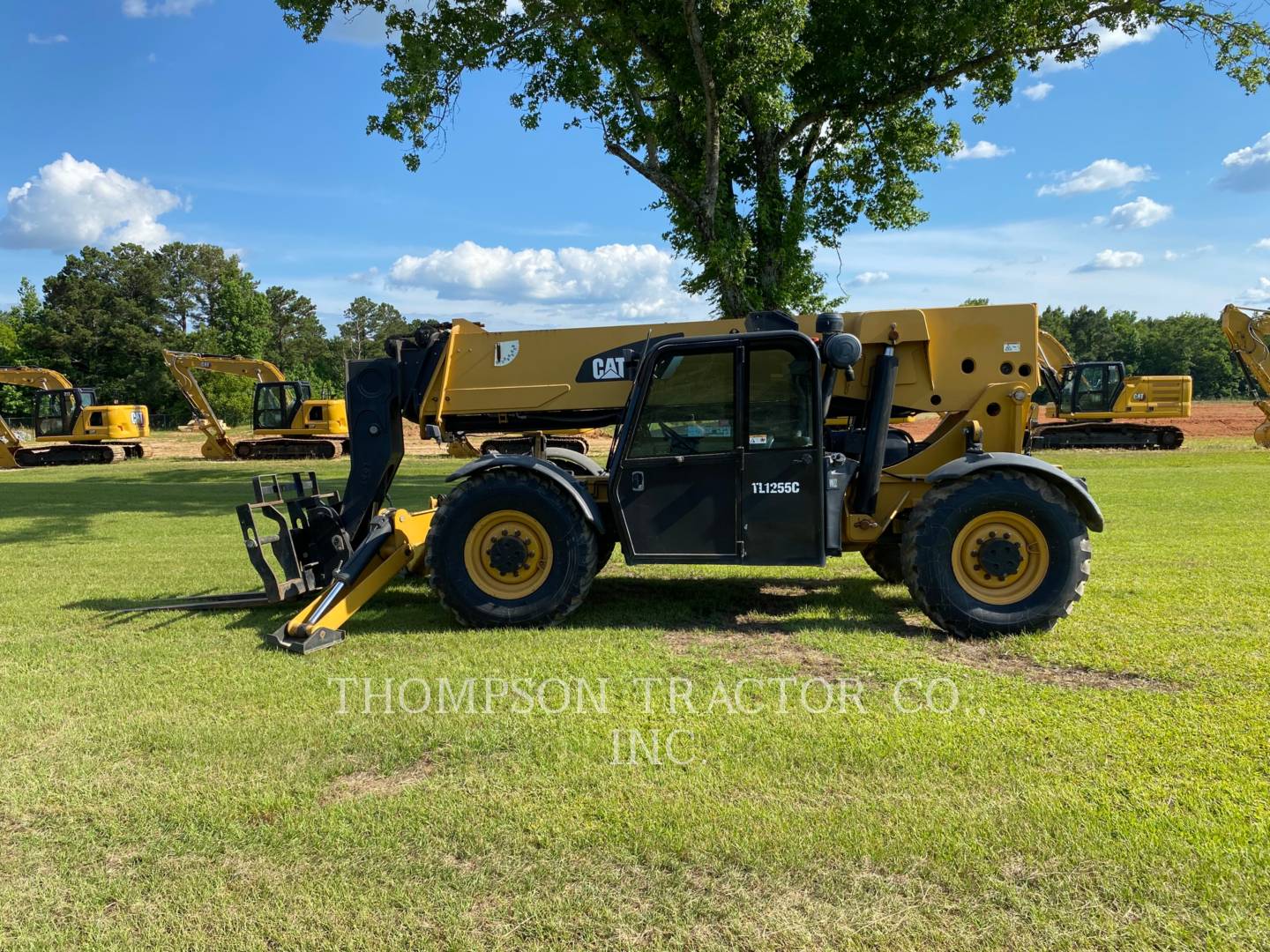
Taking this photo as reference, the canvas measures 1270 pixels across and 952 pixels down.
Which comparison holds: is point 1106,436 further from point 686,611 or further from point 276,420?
point 276,420

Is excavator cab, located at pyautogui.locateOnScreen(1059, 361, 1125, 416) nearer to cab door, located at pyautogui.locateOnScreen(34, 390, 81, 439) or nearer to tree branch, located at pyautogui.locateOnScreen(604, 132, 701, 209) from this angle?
tree branch, located at pyautogui.locateOnScreen(604, 132, 701, 209)

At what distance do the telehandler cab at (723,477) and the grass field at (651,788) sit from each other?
1.50ft

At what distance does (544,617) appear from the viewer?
581 centimetres

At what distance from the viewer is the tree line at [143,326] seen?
58562 mm

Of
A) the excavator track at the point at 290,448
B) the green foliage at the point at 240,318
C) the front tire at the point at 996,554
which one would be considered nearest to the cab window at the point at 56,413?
the excavator track at the point at 290,448

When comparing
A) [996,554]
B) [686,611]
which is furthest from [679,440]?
[996,554]

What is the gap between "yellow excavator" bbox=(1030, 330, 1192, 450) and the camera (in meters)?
26.4

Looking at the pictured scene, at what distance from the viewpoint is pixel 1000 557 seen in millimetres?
5465

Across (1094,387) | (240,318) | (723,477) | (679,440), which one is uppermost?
(240,318)

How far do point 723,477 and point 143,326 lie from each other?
71490 mm

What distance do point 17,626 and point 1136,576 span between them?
959cm

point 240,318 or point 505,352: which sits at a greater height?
point 240,318

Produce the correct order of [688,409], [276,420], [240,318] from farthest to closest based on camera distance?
[240,318] < [276,420] < [688,409]

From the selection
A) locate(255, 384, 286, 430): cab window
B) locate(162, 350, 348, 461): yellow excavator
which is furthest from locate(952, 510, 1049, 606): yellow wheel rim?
locate(255, 384, 286, 430): cab window
